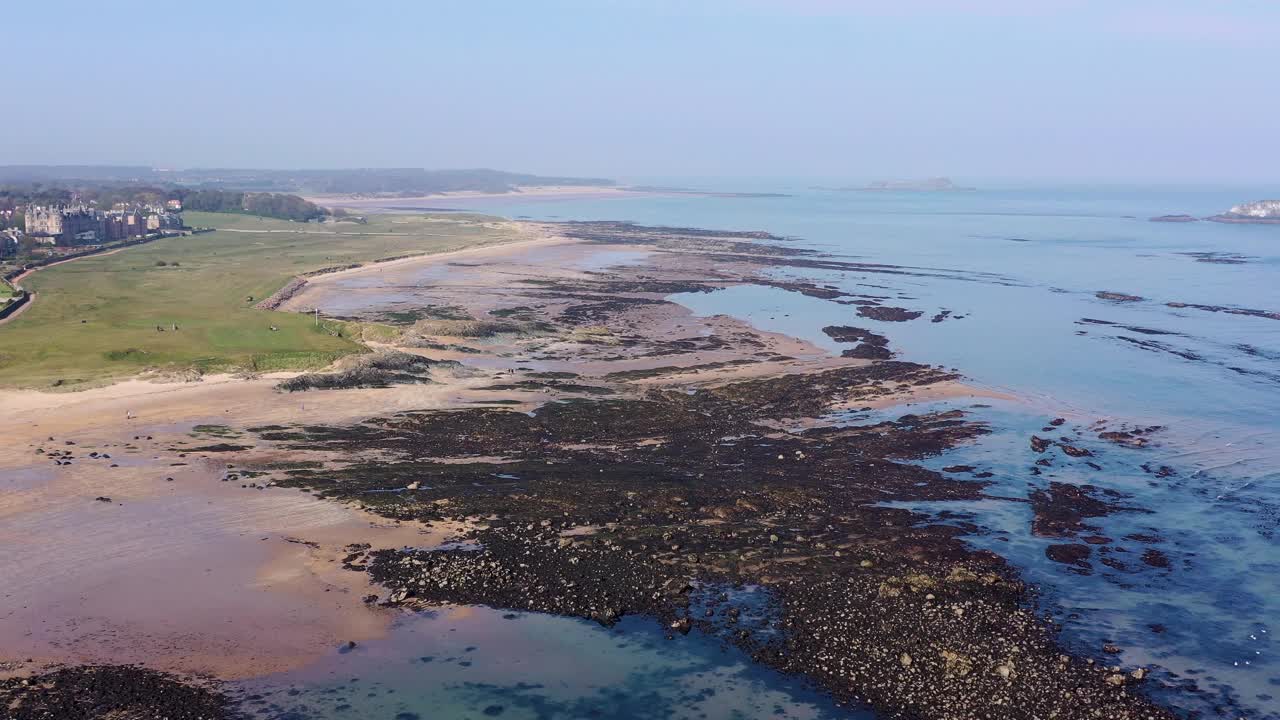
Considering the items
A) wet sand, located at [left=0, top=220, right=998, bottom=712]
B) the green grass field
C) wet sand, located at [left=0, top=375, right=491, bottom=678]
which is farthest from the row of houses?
wet sand, located at [left=0, top=375, right=491, bottom=678]

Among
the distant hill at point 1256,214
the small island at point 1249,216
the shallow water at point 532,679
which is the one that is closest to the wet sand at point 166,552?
the shallow water at point 532,679

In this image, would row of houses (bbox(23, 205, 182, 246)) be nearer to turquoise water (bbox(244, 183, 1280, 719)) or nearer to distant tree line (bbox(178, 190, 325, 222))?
distant tree line (bbox(178, 190, 325, 222))

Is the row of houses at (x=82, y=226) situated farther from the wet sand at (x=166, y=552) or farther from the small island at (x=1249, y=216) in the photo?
the small island at (x=1249, y=216)

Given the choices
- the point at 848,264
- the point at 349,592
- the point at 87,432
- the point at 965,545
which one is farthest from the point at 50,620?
the point at 848,264

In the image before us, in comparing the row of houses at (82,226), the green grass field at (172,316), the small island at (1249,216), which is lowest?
the green grass field at (172,316)

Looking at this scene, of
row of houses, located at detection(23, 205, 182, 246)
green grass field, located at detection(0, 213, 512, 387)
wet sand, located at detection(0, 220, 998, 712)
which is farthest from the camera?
row of houses, located at detection(23, 205, 182, 246)

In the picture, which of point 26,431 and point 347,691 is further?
point 26,431

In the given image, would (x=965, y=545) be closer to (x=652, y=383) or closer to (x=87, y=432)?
(x=652, y=383)
